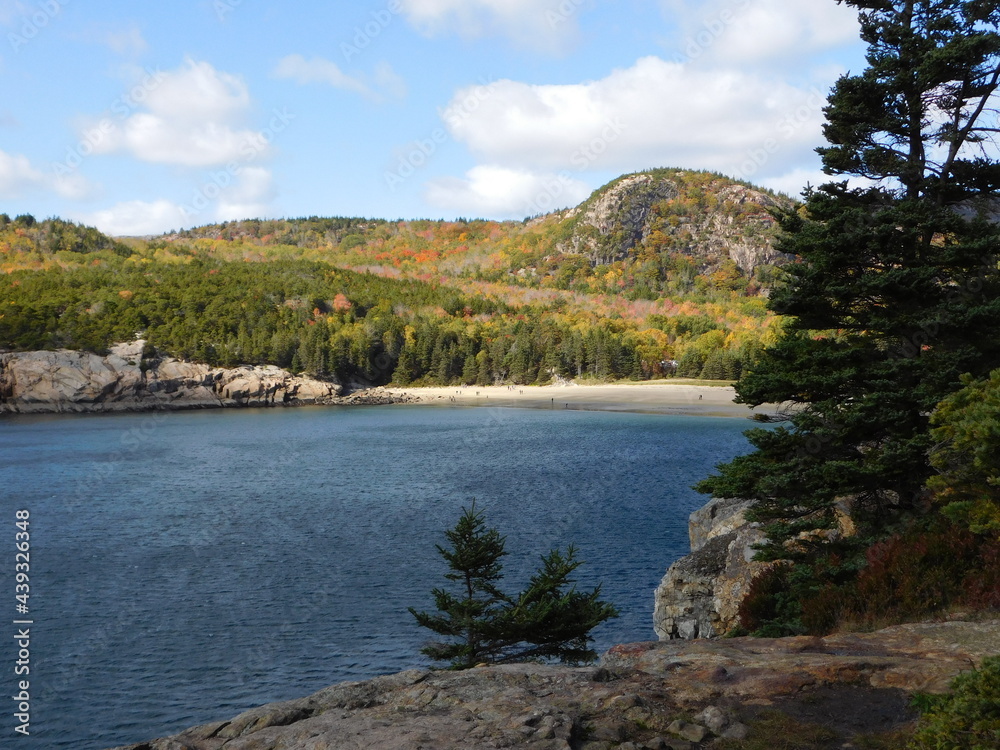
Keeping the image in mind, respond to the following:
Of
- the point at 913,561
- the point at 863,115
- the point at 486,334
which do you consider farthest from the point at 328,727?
the point at 486,334

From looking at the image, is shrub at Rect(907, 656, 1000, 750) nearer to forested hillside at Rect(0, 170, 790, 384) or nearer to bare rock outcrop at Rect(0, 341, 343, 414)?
forested hillside at Rect(0, 170, 790, 384)

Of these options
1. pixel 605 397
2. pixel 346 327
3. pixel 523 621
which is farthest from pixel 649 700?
pixel 346 327

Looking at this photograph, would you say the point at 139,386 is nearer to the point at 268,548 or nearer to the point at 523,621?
the point at 268,548

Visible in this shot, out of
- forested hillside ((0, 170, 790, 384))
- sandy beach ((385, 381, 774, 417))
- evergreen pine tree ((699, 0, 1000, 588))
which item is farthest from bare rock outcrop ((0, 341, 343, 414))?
evergreen pine tree ((699, 0, 1000, 588))

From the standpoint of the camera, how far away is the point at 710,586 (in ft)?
59.9

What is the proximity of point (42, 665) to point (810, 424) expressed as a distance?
22.2 m

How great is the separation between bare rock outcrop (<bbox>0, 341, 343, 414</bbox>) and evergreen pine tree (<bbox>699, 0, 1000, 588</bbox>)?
11390 cm

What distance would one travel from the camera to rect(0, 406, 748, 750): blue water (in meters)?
20.5

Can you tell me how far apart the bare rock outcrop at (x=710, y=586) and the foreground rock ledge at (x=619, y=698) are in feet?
18.4

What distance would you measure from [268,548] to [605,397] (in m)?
84.3

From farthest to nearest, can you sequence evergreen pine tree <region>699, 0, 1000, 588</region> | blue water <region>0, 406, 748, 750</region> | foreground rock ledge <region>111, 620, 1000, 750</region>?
blue water <region>0, 406, 748, 750</region> → evergreen pine tree <region>699, 0, 1000, 588</region> → foreground rock ledge <region>111, 620, 1000, 750</region>

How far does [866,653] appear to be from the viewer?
1035 centimetres

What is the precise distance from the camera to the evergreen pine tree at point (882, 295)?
48.5ft

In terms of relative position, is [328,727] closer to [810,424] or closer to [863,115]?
[810,424]
